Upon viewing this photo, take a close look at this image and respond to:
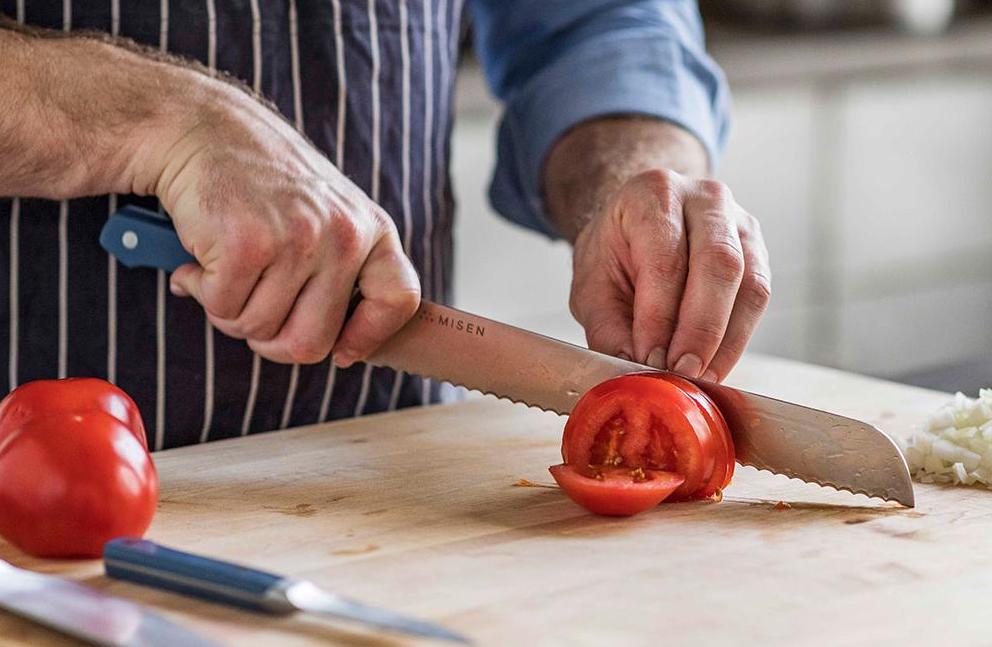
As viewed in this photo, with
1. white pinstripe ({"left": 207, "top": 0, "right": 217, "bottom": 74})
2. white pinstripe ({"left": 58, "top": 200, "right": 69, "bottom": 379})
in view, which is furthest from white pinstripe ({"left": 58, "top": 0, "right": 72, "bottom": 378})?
white pinstripe ({"left": 207, "top": 0, "right": 217, "bottom": 74})

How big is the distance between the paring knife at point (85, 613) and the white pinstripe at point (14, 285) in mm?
444

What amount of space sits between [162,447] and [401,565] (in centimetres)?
49

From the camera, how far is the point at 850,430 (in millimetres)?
1101

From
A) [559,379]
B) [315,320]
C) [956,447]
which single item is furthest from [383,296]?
[956,447]

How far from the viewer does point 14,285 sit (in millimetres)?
1308

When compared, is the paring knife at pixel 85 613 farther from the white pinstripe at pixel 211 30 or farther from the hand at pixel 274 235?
the white pinstripe at pixel 211 30

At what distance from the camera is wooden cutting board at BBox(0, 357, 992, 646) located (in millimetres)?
859

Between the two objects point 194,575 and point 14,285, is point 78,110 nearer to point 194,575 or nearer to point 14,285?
point 14,285

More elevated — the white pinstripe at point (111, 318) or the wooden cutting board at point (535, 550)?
the white pinstripe at point (111, 318)

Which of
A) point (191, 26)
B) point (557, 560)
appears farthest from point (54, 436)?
point (191, 26)

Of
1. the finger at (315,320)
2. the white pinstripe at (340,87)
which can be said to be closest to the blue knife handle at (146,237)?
the finger at (315,320)

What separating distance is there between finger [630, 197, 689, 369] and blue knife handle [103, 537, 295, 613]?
1.45 feet

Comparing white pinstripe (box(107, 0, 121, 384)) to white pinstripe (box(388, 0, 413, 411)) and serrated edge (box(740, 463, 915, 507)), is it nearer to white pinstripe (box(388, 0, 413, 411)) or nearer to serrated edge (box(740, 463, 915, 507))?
white pinstripe (box(388, 0, 413, 411))

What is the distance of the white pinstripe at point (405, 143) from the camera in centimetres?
146
